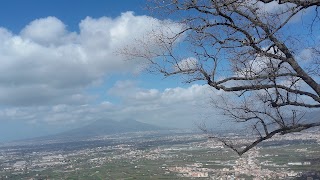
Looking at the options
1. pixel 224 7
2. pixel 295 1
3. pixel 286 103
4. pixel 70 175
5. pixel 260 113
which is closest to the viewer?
pixel 295 1

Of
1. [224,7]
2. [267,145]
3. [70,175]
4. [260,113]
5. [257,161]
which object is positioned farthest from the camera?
[267,145]

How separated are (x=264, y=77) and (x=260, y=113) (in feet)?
2.34

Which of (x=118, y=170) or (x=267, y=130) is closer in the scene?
(x=267, y=130)

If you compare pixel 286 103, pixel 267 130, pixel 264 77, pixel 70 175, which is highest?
pixel 264 77

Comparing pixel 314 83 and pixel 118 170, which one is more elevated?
pixel 314 83

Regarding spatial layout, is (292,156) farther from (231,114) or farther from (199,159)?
(231,114)

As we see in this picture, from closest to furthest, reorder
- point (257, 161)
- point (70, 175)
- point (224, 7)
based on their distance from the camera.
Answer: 1. point (224, 7)
2. point (257, 161)
3. point (70, 175)

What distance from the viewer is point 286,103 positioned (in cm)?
442

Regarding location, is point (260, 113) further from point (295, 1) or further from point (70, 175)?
point (70, 175)

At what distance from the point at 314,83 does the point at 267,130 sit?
2.72 ft

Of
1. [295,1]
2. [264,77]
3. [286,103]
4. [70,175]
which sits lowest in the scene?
[70,175]

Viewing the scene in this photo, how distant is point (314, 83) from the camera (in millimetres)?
4191

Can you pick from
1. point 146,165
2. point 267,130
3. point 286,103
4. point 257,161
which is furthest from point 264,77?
point 146,165

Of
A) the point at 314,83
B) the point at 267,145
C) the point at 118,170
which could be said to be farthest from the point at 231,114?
the point at 267,145
